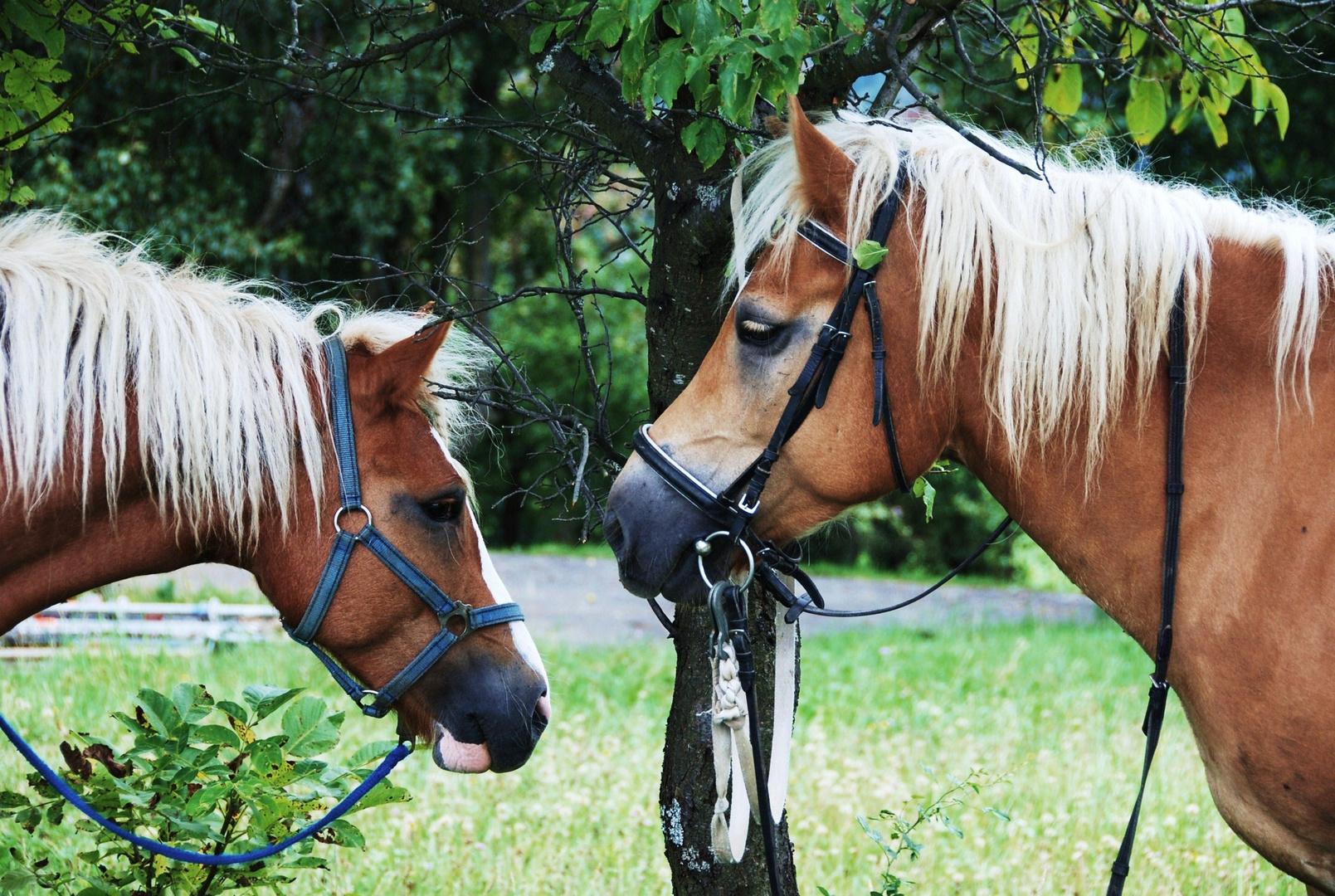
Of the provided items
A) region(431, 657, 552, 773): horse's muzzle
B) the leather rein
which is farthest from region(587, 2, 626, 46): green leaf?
region(431, 657, 552, 773): horse's muzzle

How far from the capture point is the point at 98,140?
12133 mm

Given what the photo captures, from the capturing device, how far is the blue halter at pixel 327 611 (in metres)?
2.12

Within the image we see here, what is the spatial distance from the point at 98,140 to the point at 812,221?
12.6 meters

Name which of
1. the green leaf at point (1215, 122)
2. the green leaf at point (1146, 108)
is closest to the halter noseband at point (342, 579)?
the green leaf at point (1146, 108)

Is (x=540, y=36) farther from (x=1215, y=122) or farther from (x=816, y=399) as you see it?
(x=1215, y=122)

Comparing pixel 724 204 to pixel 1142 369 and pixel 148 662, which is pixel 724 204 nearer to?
pixel 1142 369

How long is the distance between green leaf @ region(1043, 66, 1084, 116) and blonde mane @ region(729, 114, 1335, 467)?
125cm

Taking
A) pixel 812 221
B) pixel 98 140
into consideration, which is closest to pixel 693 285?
pixel 812 221

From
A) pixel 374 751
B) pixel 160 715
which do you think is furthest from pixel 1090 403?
pixel 160 715

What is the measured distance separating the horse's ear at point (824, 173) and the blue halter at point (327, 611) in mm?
1025

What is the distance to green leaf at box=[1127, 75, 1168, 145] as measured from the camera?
2889 millimetres

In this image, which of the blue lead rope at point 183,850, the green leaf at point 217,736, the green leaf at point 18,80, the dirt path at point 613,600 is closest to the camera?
the blue lead rope at point 183,850

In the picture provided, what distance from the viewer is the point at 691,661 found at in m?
2.69

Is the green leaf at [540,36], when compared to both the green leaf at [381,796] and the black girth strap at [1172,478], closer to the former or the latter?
the black girth strap at [1172,478]
